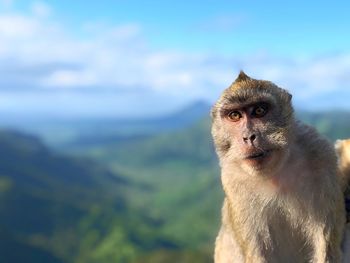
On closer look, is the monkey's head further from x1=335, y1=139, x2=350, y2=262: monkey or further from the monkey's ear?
x1=335, y1=139, x2=350, y2=262: monkey

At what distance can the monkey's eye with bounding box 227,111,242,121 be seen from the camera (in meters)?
7.52

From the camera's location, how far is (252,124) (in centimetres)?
723

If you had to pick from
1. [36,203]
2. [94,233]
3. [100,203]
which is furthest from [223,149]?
[100,203]

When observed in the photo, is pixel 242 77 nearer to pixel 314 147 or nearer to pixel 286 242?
pixel 314 147

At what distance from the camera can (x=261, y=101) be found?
742 centimetres

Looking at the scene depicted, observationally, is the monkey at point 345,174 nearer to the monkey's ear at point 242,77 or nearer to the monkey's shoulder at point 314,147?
the monkey's shoulder at point 314,147

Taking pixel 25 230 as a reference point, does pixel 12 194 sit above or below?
above

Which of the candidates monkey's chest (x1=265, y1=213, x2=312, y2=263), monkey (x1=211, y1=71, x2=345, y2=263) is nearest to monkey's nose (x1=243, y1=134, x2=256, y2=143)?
monkey (x1=211, y1=71, x2=345, y2=263)

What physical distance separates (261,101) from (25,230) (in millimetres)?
161893

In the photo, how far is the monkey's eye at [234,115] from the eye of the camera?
752 centimetres

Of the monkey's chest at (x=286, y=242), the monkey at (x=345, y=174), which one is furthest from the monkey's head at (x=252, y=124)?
the monkey at (x=345, y=174)

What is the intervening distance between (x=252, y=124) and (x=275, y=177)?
0.79 m

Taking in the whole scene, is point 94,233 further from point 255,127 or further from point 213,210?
point 255,127

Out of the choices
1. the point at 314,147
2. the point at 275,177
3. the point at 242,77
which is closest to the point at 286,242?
the point at 275,177
